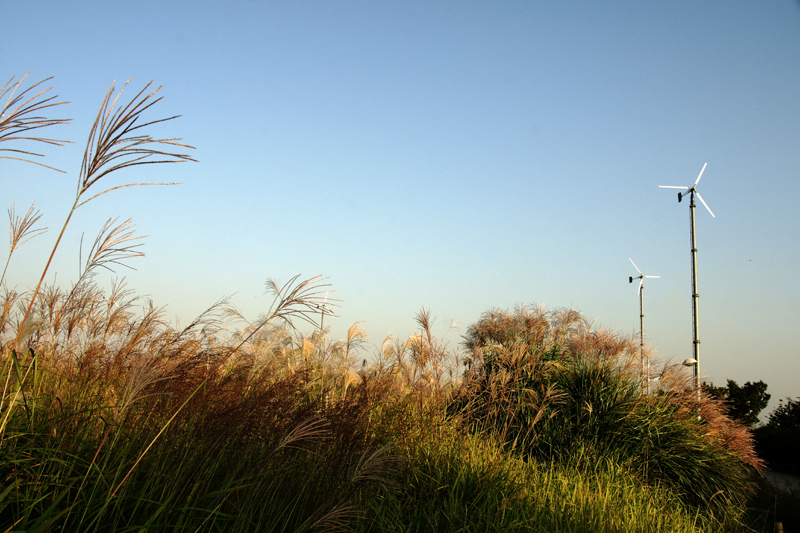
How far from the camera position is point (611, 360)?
8602 millimetres

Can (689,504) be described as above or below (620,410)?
below

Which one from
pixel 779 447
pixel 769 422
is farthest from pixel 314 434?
pixel 769 422

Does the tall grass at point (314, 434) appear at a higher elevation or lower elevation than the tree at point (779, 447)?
higher

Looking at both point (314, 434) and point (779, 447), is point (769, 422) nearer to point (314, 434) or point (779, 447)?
Answer: point (779, 447)

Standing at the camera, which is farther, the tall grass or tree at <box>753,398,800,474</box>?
tree at <box>753,398,800,474</box>

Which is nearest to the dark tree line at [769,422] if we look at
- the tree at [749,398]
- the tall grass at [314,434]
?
the tree at [749,398]

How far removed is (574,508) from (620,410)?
3.06m

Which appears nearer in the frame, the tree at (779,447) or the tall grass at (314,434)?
the tall grass at (314,434)

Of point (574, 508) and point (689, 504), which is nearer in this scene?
point (574, 508)

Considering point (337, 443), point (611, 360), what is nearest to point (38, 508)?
point (337, 443)

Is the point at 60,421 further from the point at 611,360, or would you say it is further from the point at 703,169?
the point at 703,169

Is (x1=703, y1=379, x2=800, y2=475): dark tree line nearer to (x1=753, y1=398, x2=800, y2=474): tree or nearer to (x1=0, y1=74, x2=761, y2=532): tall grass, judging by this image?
(x1=753, y1=398, x2=800, y2=474): tree

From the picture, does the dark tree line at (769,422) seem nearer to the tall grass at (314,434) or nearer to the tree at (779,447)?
the tree at (779,447)

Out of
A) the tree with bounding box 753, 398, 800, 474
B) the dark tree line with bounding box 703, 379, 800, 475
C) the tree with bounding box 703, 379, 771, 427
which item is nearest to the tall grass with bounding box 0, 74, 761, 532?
the dark tree line with bounding box 703, 379, 800, 475
